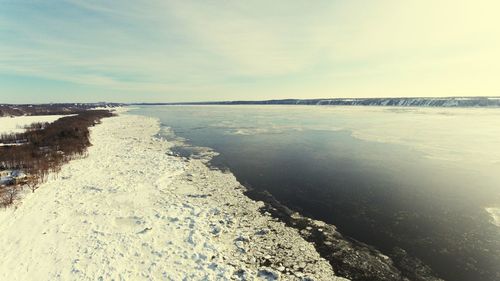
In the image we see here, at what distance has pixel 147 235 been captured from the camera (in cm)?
975

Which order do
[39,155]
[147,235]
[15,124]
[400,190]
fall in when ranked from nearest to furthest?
[147,235]
[400,190]
[39,155]
[15,124]

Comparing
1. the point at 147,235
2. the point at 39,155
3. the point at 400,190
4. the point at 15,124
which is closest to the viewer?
the point at 147,235

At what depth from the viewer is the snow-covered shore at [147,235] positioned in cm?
786

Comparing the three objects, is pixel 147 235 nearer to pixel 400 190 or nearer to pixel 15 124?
pixel 400 190

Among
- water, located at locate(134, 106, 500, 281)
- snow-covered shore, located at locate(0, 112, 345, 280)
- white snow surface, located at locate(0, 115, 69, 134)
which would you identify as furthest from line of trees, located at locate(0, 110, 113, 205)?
water, located at locate(134, 106, 500, 281)

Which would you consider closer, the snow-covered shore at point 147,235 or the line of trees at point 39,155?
the snow-covered shore at point 147,235

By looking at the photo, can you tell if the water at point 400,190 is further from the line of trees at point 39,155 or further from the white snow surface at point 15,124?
the white snow surface at point 15,124

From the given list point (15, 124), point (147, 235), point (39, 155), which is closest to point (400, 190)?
point (147, 235)

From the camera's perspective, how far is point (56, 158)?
2002 cm

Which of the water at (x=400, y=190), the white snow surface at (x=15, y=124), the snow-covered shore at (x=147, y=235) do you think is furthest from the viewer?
the white snow surface at (x=15, y=124)

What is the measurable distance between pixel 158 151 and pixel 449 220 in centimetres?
1975

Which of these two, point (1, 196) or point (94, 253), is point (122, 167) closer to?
point (1, 196)

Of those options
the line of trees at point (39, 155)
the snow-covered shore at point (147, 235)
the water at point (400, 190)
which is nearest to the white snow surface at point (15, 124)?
the line of trees at point (39, 155)

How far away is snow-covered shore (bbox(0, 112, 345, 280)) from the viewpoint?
786 centimetres
